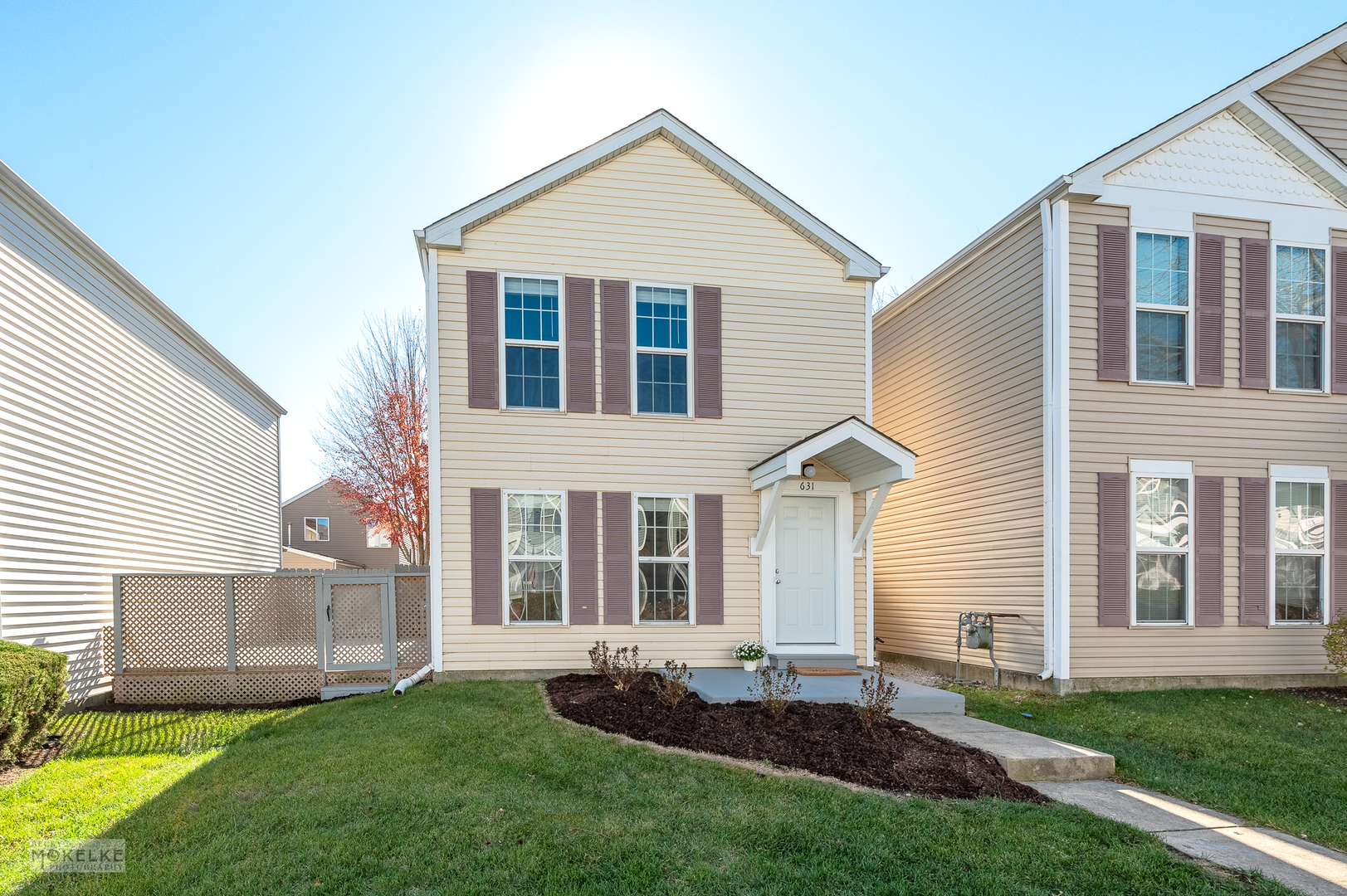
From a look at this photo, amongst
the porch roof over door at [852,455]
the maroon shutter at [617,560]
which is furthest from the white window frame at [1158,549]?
the maroon shutter at [617,560]

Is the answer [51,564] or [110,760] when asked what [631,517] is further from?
[51,564]

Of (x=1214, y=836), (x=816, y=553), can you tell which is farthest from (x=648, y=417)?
(x=1214, y=836)

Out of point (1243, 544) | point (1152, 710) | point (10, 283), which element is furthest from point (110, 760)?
point (1243, 544)

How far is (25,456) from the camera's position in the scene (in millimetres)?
8039

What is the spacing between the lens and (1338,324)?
9945 millimetres

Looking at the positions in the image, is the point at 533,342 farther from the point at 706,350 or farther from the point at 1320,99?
the point at 1320,99

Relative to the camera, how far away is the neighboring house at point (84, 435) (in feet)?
25.8

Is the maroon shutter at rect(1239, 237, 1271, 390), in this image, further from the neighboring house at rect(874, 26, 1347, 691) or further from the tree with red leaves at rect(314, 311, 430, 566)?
the tree with red leaves at rect(314, 311, 430, 566)

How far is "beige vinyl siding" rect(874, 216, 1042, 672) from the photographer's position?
9.65 metres

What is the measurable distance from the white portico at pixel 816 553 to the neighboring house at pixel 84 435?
7698 mm

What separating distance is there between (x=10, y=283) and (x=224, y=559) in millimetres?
7363

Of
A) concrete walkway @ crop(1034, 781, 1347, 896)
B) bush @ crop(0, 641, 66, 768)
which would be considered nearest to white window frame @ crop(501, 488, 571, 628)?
bush @ crop(0, 641, 66, 768)

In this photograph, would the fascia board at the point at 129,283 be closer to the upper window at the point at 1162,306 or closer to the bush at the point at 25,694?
the bush at the point at 25,694

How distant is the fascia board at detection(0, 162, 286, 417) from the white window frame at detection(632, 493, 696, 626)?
22.8 feet
